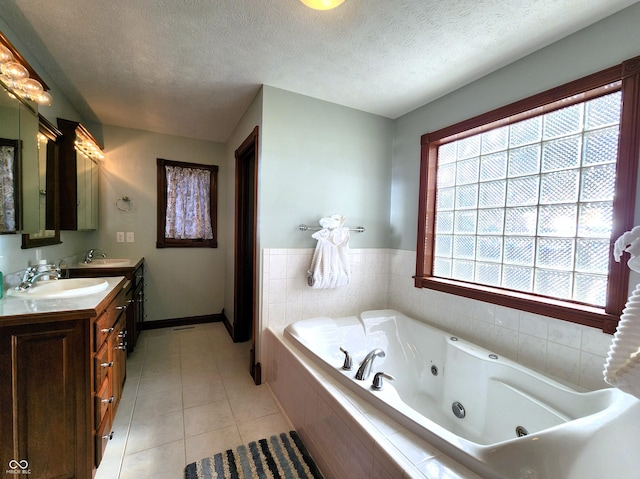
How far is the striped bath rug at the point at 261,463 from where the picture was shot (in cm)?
136

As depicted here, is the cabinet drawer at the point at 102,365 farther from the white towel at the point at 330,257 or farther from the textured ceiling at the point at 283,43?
the textured ceiling at the point at 283,43

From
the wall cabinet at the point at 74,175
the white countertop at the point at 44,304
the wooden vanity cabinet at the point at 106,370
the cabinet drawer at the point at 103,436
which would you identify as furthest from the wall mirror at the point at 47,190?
the cabinet drawer at the point at 103,436

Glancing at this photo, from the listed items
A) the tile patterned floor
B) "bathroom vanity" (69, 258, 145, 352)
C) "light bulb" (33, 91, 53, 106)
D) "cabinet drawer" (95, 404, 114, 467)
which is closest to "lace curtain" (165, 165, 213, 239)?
"bathroom vanity" (69, 258, 145, 352)

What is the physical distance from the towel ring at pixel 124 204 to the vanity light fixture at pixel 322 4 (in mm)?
2899

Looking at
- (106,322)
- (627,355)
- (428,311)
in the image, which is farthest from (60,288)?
(627,355)

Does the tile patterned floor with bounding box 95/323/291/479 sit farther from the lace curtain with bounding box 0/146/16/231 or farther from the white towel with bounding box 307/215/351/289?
the lace curtain with bounding box 0/146/16/231

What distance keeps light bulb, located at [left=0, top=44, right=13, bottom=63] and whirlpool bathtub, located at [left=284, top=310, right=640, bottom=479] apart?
85.1 inches

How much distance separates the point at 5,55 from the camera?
133 cm

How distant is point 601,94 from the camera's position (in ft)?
4.58

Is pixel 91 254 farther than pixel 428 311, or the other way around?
pixel 91 254

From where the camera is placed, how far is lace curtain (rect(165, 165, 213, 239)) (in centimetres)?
330

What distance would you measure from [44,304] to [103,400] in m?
0.59

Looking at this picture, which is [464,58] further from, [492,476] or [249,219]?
[249,219]

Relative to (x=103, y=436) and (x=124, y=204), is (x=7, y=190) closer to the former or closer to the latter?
(x=103, y=436)
